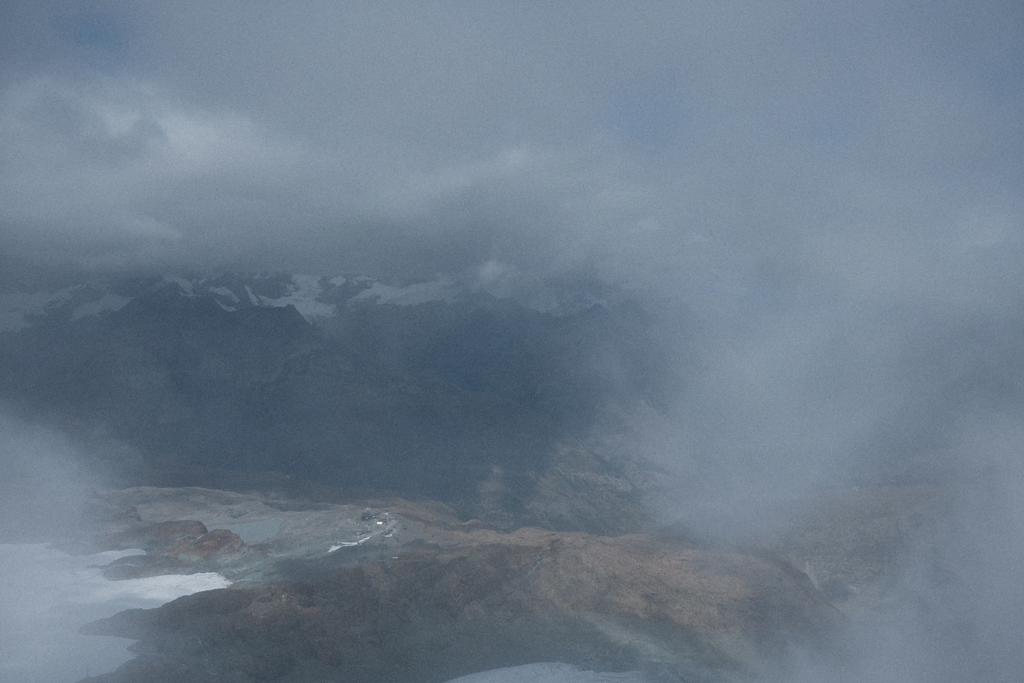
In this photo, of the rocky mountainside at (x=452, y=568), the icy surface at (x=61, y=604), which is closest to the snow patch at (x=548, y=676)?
the rocky mountainside at (x=452, y=568)

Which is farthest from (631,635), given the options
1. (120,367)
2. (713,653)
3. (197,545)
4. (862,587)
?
(120,367)

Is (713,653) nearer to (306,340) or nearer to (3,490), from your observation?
(3,490)

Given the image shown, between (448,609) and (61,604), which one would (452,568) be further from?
(61,604)

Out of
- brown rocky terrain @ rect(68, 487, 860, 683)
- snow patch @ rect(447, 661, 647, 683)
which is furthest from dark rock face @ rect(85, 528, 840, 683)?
snow patch @ rect(447, 661, 647, 683)

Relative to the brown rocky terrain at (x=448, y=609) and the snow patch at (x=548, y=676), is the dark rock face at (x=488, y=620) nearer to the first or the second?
the brown rocky terrain at (x=448, y=609)

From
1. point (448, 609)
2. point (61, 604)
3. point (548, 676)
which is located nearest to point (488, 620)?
point (448, 609)
